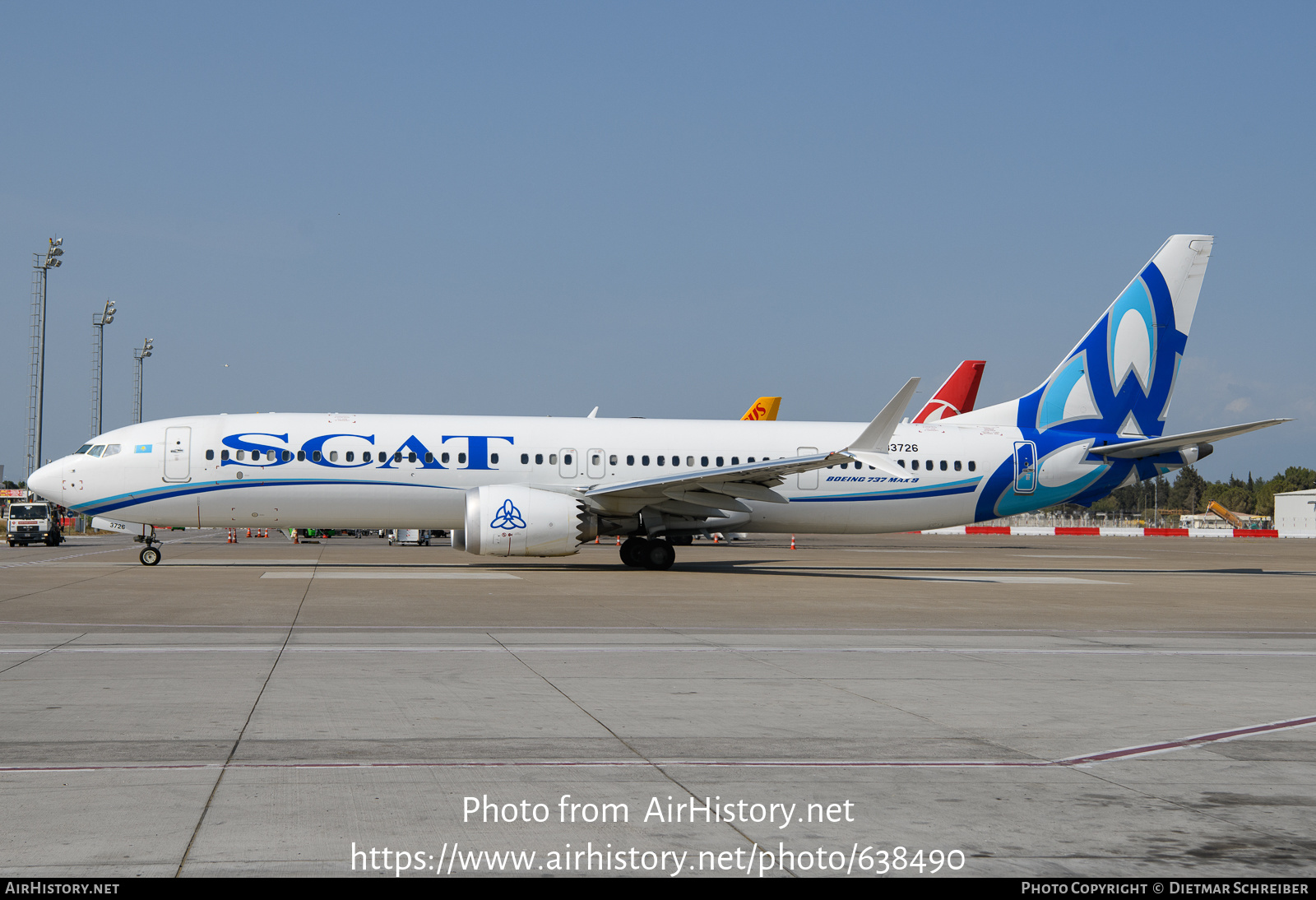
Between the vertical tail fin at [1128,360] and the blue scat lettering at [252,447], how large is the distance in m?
18.1

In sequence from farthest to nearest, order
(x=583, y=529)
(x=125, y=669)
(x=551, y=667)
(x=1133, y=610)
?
(x=583, y=529) < (x=1133, y=610) < (x=551, y=667) < (x=125, y=669)

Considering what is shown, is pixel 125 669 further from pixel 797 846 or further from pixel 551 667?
pixel 797 846

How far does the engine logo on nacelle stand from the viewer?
23.2 m

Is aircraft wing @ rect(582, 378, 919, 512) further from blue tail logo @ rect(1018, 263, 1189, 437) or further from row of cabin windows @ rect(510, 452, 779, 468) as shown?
blue tail logo @ rect(1018, 263, 1189, 437)

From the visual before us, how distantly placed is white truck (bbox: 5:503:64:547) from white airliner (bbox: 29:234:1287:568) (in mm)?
18922

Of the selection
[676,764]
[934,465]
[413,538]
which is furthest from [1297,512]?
[676,764]

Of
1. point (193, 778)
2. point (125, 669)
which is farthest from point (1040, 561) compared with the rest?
point (193, 778)

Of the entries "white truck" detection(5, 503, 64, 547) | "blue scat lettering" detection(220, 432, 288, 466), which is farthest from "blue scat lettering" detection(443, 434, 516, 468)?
"white truck" detection(5, 503, 64, 547)

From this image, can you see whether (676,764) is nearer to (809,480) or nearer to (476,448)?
(476,448)

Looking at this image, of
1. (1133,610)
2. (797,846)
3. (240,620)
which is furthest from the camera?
(1133,610)

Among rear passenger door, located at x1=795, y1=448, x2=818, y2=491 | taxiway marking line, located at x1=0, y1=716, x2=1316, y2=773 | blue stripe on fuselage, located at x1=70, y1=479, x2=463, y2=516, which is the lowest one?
taxiway marking line, located at x1=0, y1=716, x2=1316, y2=773

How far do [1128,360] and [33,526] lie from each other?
3941 cm

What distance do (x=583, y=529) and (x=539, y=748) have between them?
57.5 ft

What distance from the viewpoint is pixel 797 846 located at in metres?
4.75
